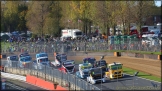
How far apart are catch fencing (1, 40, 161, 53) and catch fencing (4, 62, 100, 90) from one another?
40.9ft

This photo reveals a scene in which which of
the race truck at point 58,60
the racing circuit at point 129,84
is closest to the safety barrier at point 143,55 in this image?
the race truck at point 58,60

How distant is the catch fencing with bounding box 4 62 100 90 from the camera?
21744mm

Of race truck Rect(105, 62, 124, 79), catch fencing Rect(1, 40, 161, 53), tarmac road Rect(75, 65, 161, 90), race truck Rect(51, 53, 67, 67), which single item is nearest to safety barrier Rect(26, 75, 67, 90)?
tarmac road Rect(75, 65, 161, 90)

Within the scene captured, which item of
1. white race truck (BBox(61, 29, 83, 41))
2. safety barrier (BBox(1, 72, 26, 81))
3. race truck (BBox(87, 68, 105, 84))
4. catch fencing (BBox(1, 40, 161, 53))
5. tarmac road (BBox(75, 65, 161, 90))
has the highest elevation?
white race truck (BBox(61, 29, 83, 41))

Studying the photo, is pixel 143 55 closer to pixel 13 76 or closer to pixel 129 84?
pixel 129 84

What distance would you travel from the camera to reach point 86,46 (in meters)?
49.8

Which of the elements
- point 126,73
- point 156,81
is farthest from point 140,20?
point 156,81

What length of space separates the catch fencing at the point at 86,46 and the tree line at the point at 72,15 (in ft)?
26.7

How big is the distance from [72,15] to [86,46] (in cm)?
2307

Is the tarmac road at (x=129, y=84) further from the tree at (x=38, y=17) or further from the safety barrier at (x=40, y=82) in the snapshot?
the tree at (x=38, y=17)

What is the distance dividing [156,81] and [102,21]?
1199 inches

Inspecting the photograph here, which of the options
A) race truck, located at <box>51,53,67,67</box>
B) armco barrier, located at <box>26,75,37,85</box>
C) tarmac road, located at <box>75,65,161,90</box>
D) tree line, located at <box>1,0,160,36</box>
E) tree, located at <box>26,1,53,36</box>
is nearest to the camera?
tarmac road, located at <box>75,65,161,90</box>

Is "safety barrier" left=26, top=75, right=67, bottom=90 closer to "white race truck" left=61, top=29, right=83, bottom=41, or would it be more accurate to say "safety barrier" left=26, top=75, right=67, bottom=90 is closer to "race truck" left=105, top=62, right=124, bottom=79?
"race truck" left=105, top=62, right=124, bottom=79

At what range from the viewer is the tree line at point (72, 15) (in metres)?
54.5
